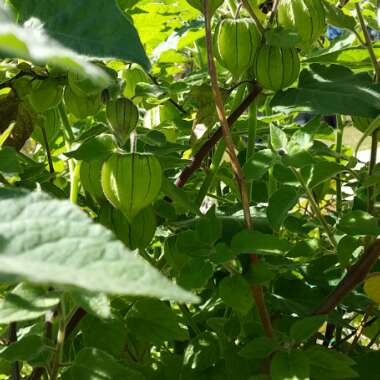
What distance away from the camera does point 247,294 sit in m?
0.55

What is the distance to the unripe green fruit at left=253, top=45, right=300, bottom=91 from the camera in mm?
622

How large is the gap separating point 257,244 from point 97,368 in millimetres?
163

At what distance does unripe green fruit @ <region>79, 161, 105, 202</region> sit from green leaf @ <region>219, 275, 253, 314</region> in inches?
6.8

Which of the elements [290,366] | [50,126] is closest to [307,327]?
[290,366]

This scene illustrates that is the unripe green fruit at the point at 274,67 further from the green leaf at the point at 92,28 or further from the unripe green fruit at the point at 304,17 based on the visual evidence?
the green leaf at the point at 92,28

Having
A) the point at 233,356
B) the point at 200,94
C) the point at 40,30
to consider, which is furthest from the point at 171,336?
the point at 40,30

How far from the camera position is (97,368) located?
512 mm

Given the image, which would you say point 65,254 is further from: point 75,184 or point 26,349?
point 75,184

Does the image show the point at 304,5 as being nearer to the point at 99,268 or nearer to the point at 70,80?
the point at 70,80

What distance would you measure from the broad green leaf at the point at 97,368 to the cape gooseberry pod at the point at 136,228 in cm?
13

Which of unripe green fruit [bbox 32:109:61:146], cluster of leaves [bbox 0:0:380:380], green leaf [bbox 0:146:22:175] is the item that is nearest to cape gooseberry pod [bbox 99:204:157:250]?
cluster of leaves [bbox 0:0:380:380]

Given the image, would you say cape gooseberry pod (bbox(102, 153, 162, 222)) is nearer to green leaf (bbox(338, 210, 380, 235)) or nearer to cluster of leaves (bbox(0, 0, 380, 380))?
cluster of leaves (bbox(0, 0, 380, 380))

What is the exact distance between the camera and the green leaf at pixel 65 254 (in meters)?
0.16

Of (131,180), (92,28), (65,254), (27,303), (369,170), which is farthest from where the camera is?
(369,170)
